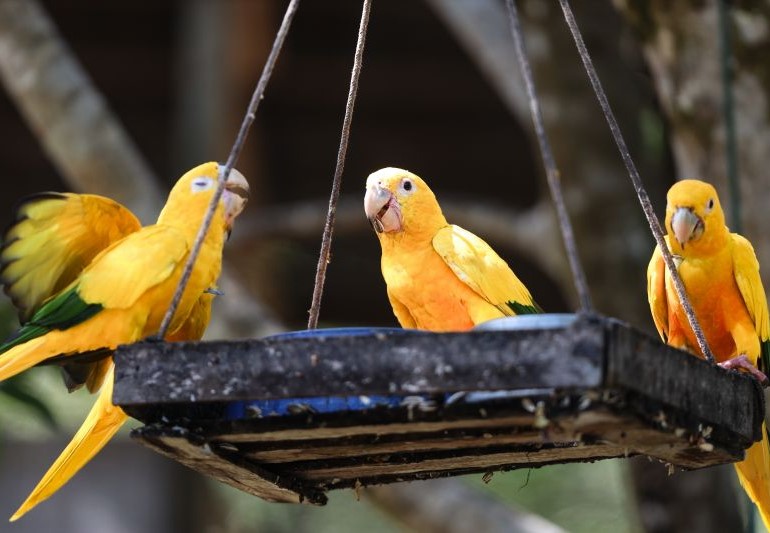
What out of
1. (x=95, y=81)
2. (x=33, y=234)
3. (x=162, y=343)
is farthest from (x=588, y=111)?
(x=95, y=81)

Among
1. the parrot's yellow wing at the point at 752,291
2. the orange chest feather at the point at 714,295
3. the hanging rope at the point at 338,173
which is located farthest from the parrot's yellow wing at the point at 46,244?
the parrot's yellow wing at the point at 752,291

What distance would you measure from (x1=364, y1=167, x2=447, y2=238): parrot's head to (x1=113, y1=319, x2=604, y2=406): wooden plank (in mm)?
982

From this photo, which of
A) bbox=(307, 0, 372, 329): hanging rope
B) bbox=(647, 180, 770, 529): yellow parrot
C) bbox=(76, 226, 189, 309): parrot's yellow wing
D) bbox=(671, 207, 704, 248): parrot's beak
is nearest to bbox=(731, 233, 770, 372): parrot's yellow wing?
bbox=(647, 180, 770, 529): yellow parrot

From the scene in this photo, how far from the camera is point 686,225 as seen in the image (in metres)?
3.48

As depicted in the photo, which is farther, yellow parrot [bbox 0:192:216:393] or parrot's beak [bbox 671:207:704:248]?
parrot's beak [bbox 671:207:704:248]

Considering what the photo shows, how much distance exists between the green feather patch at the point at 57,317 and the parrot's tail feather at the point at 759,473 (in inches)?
71.6

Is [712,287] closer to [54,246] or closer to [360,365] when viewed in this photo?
[360,365]

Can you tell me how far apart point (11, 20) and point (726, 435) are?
4.61 m

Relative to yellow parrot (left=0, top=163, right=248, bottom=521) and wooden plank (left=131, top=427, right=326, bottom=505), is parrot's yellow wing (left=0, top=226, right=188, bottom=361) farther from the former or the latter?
wooden plank (left=131, top=427, right=326, bottom=505)

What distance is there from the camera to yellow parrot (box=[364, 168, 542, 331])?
10.6 ft

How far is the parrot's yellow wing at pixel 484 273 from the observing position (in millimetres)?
3221

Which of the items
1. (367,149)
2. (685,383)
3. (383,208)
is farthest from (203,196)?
(367,149)

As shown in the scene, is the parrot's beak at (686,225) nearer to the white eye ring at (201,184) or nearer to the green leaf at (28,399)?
the white eye ring at (201,184)

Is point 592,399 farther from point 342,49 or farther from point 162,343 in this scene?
point 342,49
